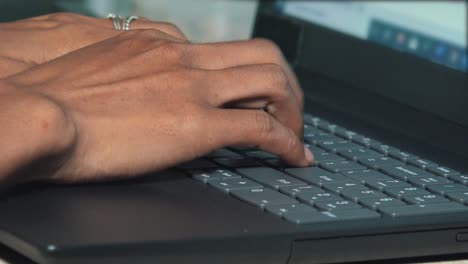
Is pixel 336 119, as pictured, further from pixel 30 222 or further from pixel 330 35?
pixel 30 222

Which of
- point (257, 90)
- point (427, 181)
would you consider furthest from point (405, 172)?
point (257, 90)

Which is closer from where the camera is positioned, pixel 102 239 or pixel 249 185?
pixel 102 239

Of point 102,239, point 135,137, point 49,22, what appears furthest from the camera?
point 49,22

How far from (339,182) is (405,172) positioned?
2.8 inches

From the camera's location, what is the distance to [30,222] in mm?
660

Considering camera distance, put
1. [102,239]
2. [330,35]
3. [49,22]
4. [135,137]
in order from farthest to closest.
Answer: [330,35] < [49,22] < [135,137] < [102,239]

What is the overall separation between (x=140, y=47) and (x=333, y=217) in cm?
21

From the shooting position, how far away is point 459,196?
0.79 m

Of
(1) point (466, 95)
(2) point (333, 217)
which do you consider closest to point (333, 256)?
(2) point (333, 217)

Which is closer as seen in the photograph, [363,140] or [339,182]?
[339,182]

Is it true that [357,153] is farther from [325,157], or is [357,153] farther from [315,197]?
[315,197]

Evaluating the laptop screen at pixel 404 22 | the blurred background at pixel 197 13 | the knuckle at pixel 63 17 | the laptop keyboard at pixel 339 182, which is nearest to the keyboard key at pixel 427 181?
the laptop keyboard at pixel 339 182

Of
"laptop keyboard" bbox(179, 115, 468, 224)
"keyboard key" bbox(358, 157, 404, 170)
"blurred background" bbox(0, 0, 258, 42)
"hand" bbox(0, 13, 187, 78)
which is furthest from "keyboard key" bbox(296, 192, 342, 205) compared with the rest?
"blurred background" bbox(0, 0, 258, 42)

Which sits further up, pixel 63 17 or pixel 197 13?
pixel 63 17
